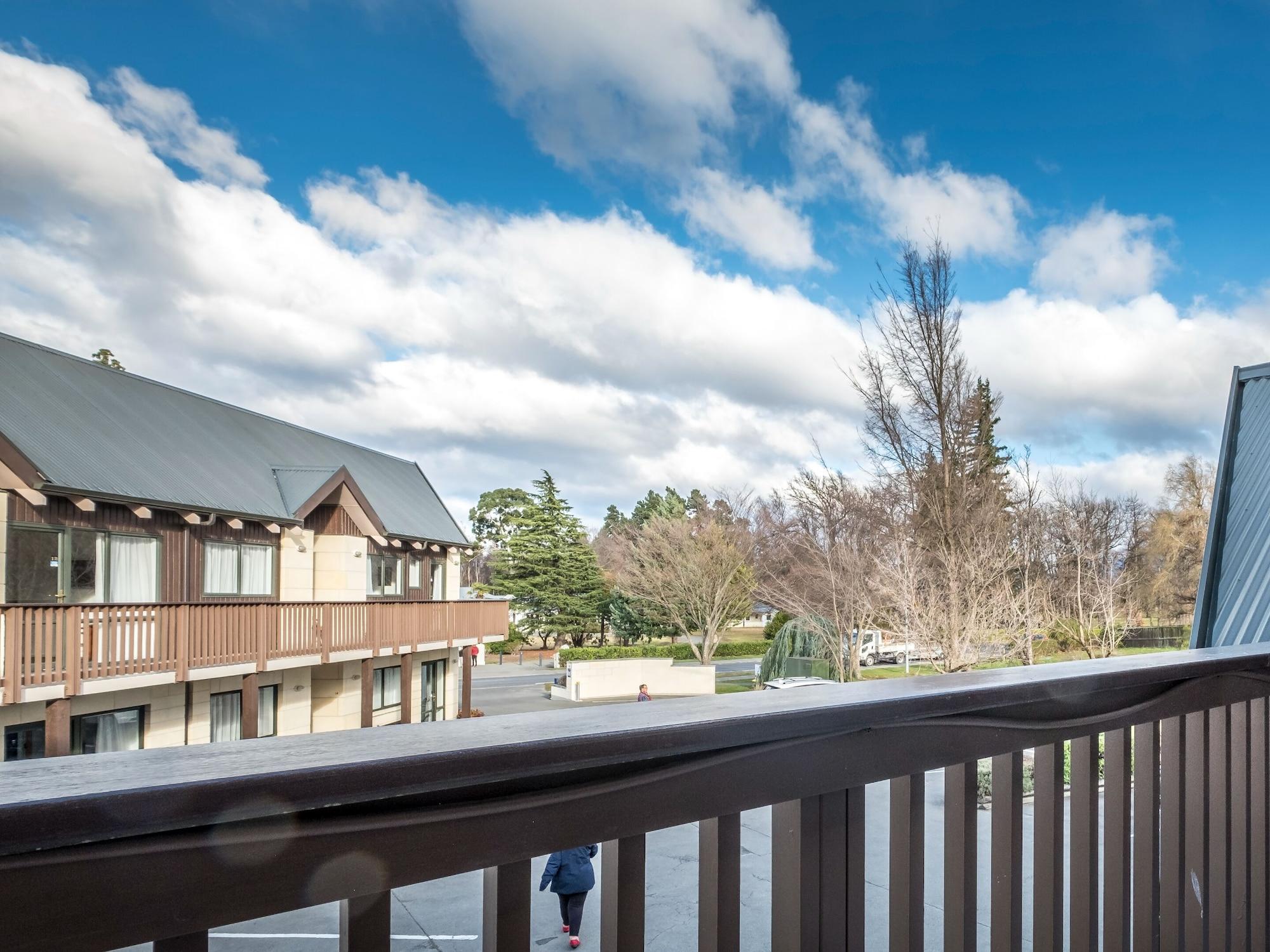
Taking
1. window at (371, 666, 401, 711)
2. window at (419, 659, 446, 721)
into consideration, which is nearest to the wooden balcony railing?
window at (371, 666, 401, 711)

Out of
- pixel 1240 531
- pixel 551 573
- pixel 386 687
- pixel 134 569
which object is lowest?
pixel 386 687

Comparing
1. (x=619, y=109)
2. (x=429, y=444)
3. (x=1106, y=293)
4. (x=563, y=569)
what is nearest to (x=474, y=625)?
(x=619, y=109)

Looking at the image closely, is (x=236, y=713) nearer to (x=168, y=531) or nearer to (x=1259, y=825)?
(x=168, y=531)

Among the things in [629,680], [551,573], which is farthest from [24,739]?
[551,573]

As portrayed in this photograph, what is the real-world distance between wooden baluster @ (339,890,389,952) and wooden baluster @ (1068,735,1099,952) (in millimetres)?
983

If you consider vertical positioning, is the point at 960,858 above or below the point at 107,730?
above

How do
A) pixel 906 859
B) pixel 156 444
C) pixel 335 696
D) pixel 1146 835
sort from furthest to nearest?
pixel 335 696 < pixel 156 444 < pixel 1146 835 < pixel 906 859

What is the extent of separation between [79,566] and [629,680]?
53.5 ft

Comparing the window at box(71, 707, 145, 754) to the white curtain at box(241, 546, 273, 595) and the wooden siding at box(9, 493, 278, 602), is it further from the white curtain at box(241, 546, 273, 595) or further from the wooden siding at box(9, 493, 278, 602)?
the white curtain at box(241, 546, 273, 595)

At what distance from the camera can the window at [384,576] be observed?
15.7 meters

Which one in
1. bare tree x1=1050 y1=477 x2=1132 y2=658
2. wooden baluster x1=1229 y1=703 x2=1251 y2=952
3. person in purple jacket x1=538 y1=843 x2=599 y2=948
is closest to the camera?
wooden baluster x1=1229 y1=703 x2=1251 y2=952

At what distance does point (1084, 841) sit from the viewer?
111 centimetres

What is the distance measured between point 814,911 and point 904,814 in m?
0.16

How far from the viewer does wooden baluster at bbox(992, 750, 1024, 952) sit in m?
1.00
